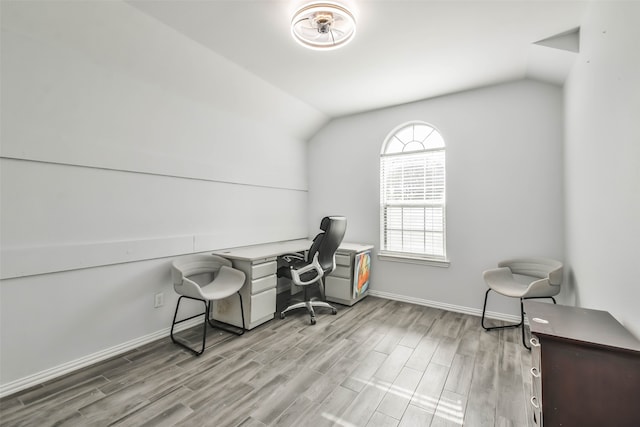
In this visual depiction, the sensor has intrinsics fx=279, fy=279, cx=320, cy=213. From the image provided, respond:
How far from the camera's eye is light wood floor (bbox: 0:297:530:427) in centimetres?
170

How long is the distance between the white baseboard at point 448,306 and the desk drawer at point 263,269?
5.45 feet

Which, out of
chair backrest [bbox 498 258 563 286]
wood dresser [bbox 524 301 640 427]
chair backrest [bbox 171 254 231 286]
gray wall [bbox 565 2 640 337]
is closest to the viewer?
wood dresser [bbox 524 301 640 427]

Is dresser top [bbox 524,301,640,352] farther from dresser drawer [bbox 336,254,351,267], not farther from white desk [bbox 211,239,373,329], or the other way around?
white desk [bbox 211,239,373,329]

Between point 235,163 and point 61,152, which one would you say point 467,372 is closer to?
point 235,163

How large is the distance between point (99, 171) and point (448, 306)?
395cm

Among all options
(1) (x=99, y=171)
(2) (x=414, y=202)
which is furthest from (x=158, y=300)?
(2) (x=414, y=202)

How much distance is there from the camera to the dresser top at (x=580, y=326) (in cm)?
122

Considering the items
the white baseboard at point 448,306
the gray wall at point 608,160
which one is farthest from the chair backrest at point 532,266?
the white baseboard at point 448,306

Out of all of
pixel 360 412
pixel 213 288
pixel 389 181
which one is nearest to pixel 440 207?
pixel 389 181

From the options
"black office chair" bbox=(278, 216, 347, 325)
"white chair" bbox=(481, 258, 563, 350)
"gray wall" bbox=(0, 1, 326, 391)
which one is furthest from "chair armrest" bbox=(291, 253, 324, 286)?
"white chair" bbox=(481, 258, 563, 350)

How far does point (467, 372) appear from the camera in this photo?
7.16 ft

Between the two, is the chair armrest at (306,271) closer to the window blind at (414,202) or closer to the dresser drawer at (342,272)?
the dresser drawer at (342,272)

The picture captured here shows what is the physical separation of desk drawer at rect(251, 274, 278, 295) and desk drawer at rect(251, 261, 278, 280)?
0.14ft

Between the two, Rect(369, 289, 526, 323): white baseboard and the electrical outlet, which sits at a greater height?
the electrical outlet
